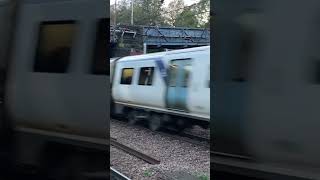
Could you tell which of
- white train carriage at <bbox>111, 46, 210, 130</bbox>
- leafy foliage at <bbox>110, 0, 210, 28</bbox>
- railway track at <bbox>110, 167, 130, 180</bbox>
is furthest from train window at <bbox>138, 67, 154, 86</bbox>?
leafy foliage at <bbox>110, 0, 210, 28</bbox>

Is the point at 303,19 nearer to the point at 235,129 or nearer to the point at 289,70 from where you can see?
the point at 289,70

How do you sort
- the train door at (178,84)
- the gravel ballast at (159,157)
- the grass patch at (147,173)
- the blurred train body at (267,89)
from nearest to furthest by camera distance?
the blurred train body at (267,89)
the gravel ballast at (159,157)
the grass patch at (147,173)
the train door at (178,84)

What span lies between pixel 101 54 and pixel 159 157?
71cm

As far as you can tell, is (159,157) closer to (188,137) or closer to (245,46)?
(188,137)

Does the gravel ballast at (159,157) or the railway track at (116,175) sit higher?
the gravel ballast at (159,157)

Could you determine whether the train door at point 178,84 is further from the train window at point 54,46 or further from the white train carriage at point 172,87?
the train window at point 54,46

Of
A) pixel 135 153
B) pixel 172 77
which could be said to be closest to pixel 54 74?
pixel 135 153

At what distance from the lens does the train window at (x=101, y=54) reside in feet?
5.89

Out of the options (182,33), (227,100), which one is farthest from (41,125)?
(227,100)

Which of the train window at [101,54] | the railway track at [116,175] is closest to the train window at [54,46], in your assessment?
the train window at [101,54]

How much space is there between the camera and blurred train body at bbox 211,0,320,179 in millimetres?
1307

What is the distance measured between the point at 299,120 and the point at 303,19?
301 mm

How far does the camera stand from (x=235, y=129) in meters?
1.52

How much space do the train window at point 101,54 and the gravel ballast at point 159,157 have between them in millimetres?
583
